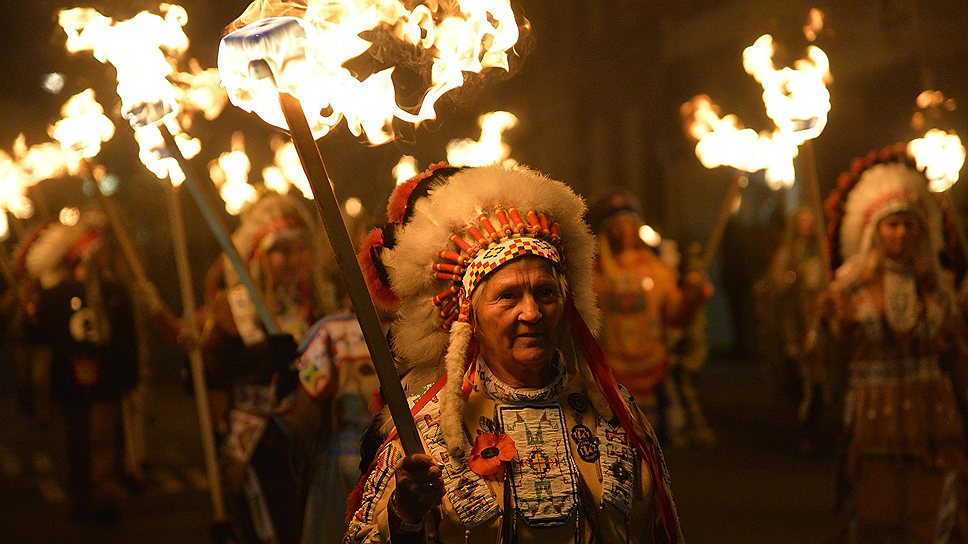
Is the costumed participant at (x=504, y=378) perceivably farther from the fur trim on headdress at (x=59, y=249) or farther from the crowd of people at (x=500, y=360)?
the fur trim on headdress at (x=59, y=249)

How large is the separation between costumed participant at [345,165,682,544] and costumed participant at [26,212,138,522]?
674 cm

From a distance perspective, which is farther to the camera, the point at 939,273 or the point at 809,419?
the point at 809,419

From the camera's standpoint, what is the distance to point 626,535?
3.43 meters

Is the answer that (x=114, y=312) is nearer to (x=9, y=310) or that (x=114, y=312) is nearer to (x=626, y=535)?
(x=9, y=310)

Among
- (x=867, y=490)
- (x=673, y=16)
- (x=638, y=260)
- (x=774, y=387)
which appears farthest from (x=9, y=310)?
(x=673, y=16)

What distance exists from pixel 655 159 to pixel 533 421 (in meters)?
18.6

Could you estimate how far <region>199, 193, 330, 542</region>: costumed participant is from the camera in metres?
6.75

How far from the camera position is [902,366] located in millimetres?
6734

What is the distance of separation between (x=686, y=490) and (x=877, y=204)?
3710mm

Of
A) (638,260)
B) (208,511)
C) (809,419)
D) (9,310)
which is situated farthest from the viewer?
(9,310)

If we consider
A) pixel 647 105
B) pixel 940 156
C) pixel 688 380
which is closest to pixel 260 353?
pixel 940 156

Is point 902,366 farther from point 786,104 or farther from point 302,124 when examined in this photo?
point 302,124

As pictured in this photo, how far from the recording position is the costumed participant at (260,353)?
675cm

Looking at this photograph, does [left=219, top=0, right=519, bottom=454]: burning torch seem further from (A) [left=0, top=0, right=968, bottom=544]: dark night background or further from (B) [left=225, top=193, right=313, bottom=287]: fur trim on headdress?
(B) [left=225, top=193, right=313, bottom=287]: fur trim on headdress
